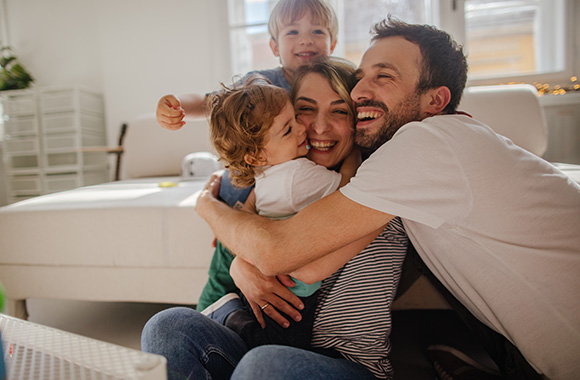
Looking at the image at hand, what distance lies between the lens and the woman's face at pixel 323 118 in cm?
104

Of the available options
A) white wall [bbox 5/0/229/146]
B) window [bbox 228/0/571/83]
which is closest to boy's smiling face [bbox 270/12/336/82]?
window [bbox 228/0/571/83]

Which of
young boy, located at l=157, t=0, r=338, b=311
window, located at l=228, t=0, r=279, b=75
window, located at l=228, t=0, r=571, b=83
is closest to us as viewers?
young boy, located at l=157, t=0, r=338, b=311

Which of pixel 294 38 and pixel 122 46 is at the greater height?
pixel 122 46

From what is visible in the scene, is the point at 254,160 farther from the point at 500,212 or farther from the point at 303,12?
the point at 303,12

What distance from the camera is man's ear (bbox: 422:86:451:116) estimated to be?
911 millimetres

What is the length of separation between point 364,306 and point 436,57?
59 cm

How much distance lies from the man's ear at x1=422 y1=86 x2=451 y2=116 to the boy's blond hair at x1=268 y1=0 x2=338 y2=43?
633mm

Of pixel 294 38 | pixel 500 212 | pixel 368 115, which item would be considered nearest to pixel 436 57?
pixel 368 115

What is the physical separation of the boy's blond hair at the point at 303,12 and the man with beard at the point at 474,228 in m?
0.81

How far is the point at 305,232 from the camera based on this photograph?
2.42 feet

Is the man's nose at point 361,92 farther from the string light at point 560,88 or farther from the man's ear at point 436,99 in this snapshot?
the string light at point 560,88

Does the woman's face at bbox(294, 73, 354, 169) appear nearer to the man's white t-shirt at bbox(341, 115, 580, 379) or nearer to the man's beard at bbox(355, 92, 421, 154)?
the man's beard at bbox(355, 92, 421, 154)

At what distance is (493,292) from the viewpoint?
29.5 inches

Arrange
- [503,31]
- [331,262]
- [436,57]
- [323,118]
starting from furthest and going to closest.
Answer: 1. [503,31]
2. [323,118]
3. [436,57]
4. [331,262]
